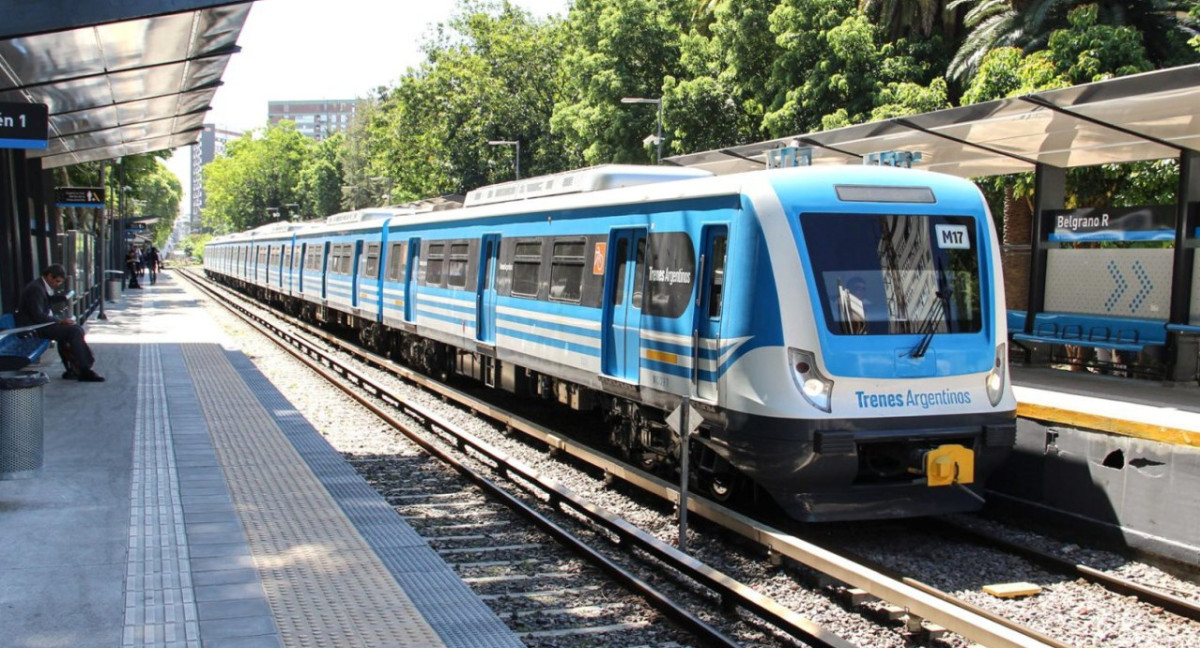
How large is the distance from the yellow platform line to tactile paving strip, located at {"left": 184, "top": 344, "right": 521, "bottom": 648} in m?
5.02

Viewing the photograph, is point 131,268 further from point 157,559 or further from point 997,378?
point 997,378

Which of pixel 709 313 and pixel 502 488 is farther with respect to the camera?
pixel 502 488

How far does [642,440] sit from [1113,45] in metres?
19.9

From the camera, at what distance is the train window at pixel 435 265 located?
15.4 metres

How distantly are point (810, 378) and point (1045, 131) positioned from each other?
648 centimetres

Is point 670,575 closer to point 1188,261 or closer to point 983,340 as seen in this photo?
point 983,340

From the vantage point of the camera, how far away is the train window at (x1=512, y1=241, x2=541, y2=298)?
11.7 metres

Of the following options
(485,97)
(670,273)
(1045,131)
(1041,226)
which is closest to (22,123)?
(670,273)

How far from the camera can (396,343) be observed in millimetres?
19719

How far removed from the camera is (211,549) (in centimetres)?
683

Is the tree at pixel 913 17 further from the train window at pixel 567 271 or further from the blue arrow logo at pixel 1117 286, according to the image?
the train window at pixel 567 271

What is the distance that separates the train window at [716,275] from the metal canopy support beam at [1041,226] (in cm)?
765

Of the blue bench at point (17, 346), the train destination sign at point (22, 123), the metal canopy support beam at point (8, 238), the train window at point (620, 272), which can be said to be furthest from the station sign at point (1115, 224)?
the metal canopy support beam at point (8, 238)

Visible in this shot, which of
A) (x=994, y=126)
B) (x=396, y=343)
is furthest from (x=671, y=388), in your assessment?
(x=396, y=343)
